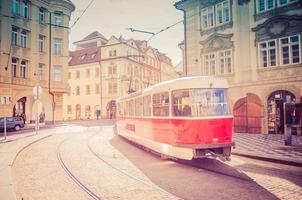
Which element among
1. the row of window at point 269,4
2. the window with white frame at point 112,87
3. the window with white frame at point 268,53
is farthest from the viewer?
the window with white frame at point 112,87

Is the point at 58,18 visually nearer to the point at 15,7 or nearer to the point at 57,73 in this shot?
the point at 15,7

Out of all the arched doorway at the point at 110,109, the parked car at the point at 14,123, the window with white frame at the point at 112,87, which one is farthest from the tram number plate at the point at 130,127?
the arched doorway at the point at 110,109

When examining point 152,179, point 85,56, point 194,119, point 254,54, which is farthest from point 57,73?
point 152,179

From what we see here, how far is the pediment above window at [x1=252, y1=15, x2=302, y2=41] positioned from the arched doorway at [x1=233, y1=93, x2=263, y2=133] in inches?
171

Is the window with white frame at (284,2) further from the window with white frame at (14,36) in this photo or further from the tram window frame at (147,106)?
the window with white frame at (14,36)

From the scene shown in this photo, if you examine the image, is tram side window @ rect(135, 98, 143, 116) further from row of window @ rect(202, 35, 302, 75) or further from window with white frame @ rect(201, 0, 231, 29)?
window with white frame @ rect(201, 0, 231, 29)

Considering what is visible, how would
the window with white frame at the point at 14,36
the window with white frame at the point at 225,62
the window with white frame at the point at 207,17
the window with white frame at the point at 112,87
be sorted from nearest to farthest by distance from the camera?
the window with white frame at the point at 225,62 → the window with white frame at the point at 207,17 → the window with white frame at the point at 14,36 → the window with white frame at the point at 112,87

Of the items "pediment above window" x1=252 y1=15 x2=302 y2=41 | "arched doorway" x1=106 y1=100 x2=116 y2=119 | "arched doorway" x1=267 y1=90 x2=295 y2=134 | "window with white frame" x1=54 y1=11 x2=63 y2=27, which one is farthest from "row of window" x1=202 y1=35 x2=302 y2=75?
"arched doorway" x1=106 y1=100 x2=116 y2=119

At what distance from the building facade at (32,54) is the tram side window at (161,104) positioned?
18.6 m

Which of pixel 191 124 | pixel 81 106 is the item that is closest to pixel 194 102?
pixel 191 124

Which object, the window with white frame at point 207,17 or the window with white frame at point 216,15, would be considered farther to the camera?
the window with white frame at point 207,17

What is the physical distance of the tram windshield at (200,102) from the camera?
876 cm

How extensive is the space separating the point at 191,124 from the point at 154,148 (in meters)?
2.67

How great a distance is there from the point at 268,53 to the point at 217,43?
4384 mm
